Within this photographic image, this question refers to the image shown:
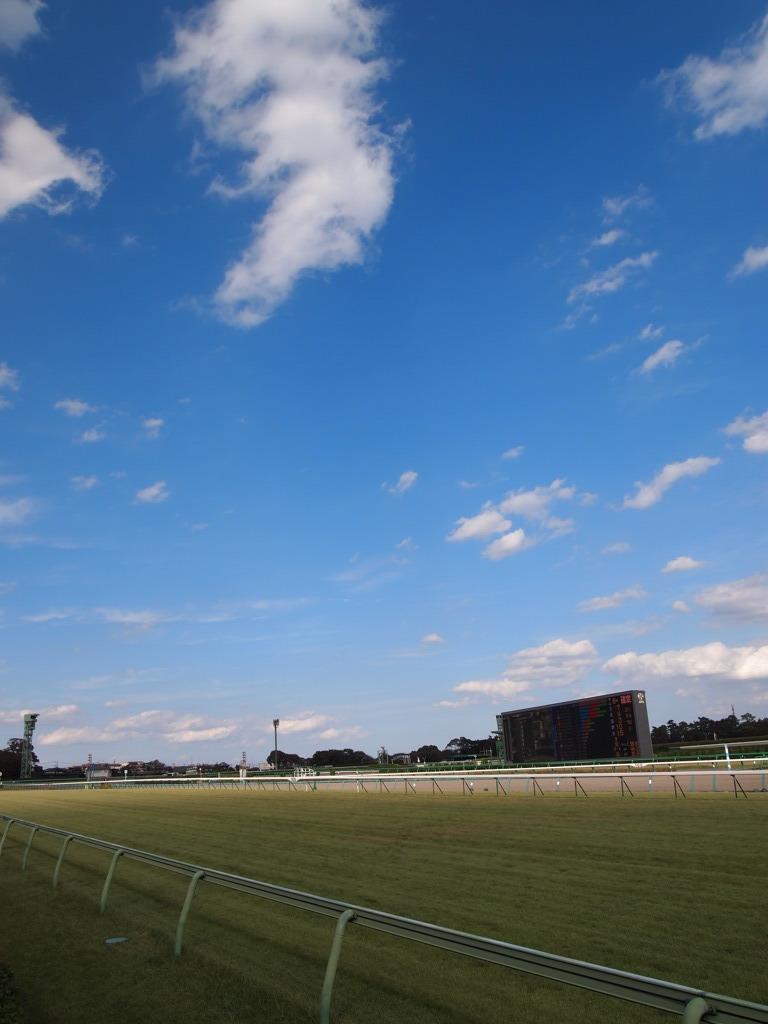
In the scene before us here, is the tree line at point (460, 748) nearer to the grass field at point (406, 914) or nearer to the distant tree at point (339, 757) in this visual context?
the distant tree at point (339, 757)

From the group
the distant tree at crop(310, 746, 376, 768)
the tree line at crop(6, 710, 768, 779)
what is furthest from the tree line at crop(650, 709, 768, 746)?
the distant tree at crop(310, 746, 376, 768)

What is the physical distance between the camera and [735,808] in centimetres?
1697

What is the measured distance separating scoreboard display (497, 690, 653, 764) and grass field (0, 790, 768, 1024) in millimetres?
29740

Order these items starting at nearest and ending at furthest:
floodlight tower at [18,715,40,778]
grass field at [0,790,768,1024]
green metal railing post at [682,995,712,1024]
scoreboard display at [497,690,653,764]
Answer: green metal railing post at [682,995,712,1024], grass field at [0,790,768,1024], scoreboard display at [497,690,653,764], floodlight tower at [18,715,40,778]

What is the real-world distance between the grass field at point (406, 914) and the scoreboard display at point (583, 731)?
29.7m

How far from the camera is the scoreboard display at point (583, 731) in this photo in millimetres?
43469

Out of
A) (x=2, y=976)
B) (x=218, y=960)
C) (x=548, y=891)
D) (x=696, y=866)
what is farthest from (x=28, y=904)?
(x=696, y=866)

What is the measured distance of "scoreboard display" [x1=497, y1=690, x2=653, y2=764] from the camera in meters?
43.5

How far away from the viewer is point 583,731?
46.8 metres

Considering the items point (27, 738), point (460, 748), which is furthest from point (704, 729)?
point (27, 738)

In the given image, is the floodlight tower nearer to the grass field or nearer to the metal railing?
the grass field

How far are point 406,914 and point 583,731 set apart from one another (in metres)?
42.5

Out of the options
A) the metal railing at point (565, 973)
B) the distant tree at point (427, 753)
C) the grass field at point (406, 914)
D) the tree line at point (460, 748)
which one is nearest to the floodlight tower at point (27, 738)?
the tree line at point (460, 748)

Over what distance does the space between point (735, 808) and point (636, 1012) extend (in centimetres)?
1399
